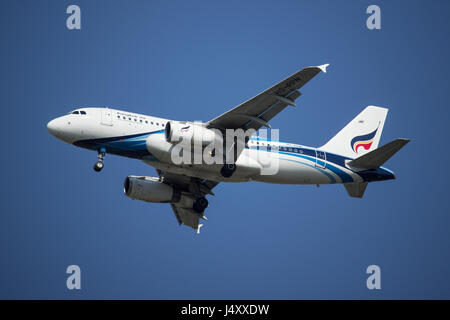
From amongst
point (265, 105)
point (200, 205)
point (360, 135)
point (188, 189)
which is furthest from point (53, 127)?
point (360, 135)

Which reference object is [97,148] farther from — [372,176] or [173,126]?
[372,176]

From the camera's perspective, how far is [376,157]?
115 feet

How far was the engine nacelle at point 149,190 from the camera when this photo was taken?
37.8 m

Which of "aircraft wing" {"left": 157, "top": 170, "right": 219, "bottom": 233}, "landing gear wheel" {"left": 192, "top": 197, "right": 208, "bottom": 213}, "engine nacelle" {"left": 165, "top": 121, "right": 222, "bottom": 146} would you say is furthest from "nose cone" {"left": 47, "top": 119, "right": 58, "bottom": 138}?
"landing gear wheel" {"left": 192, "top": 197, "right": 208, "bottom": 213}

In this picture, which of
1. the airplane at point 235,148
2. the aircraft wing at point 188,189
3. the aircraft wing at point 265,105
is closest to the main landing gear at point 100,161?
the airplane at point 235,148

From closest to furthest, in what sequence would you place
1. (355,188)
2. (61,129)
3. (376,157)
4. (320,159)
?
(61,129)
(376,157)
(320,159)
(355,188)

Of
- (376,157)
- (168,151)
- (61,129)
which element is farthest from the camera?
(376,157)

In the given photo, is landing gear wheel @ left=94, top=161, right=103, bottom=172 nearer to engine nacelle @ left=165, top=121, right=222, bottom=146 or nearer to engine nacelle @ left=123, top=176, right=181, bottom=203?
engine nacelle @ left=165, top=121, right=222, bottom=146

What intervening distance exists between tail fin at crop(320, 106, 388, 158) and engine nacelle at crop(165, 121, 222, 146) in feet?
27.3

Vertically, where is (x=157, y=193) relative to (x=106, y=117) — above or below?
below

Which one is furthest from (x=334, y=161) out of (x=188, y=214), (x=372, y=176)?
(x=188, y=214)

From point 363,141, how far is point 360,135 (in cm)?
44

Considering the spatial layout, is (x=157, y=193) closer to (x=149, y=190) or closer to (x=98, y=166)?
(x=149, y=190)

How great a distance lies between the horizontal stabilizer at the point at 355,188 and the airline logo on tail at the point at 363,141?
6.96 feet
